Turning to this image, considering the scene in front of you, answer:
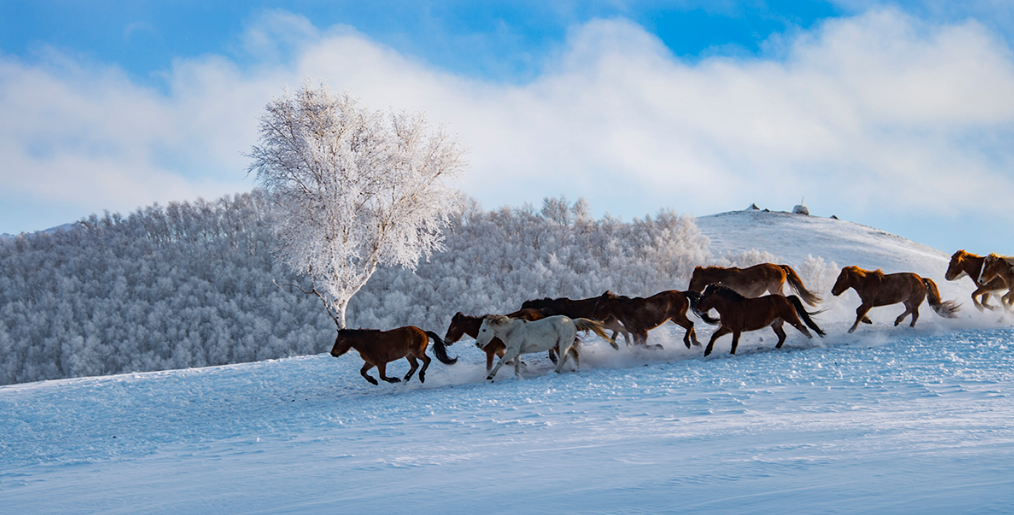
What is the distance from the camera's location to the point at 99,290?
64.0 m

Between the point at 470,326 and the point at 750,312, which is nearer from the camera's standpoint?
the point at 750,312

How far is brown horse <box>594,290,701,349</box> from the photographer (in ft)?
37.8

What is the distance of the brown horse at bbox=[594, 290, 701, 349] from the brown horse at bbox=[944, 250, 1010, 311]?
6271mm

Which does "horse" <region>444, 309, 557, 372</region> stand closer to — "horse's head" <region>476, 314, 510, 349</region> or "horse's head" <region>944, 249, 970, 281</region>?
"horse's head" <region>476, 314, 510, 349</region>

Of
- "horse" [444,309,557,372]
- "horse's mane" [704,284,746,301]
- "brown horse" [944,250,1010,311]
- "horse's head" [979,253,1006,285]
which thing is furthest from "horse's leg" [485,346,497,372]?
"horse's head" [979,253,1006,285]

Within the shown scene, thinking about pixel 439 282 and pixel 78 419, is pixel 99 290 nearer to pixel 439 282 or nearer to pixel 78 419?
pixel 439 282

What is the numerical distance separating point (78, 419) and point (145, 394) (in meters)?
1.77

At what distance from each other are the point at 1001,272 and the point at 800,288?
4.03m

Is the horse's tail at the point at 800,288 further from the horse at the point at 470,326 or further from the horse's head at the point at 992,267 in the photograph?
the horse at the point at 470,326

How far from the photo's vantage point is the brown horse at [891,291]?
11664mm

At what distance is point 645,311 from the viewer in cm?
1156

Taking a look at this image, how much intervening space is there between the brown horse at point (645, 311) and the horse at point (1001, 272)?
6830 mm

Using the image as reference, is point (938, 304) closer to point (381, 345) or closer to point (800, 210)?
point (381, 345)

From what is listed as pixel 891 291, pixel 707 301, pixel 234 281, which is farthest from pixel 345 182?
pixel 234 281
